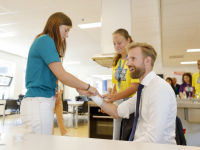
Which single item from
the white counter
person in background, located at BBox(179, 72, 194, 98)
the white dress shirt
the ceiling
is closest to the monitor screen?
the ceiling

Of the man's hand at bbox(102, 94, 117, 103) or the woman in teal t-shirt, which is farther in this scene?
the man's hand at bbox(102, 94, 117, 103)

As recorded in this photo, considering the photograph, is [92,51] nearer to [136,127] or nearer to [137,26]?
[137,26]

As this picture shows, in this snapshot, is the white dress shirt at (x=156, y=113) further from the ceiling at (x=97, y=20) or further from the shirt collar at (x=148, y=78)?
the ceiling at (x=97, y=20)

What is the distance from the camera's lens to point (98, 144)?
0.65m

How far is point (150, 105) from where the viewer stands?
1144 millimetres

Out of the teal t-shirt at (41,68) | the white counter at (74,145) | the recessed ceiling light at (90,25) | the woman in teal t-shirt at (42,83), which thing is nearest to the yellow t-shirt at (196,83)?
the recessed ceiling light at (90,25)

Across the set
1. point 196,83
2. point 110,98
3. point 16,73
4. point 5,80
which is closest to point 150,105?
point 110,98

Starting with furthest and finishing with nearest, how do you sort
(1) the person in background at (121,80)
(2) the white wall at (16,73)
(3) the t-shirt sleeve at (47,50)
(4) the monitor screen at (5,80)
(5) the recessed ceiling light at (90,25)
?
(2) the white wall at (16,73)
(4) the monitor screen at (5,80)
(5) the recessed ceiling light at (90,25)
(1) the person in background at (121,80)
(3) the t-shirt sleeve at (47,50)

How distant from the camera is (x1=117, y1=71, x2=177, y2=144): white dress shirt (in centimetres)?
104

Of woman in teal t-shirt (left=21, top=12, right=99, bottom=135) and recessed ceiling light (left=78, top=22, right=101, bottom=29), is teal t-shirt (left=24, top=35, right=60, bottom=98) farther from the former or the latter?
recessed ceiling light (left=78, top=22, right=101, bottom=29)

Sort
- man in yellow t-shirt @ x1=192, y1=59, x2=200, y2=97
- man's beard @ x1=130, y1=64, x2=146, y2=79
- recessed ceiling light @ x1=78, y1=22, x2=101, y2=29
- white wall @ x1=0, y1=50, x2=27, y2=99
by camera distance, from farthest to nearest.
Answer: white wall @ x1=0, y1=50, x2=27, y2=99 < recessed ceiling light @ x1=78, y1=22, x2=101, y2=29 < man in yellow t-shirt @ x1=192, y1=59, x2=200, y2=97 < man's beard @ x1=130, y1=64, x2=146, y2=79

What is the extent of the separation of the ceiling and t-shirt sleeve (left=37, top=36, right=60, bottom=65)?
113 inches

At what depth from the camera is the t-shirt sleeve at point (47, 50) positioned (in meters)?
1.22

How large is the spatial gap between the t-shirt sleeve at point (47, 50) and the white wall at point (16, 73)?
843cm
